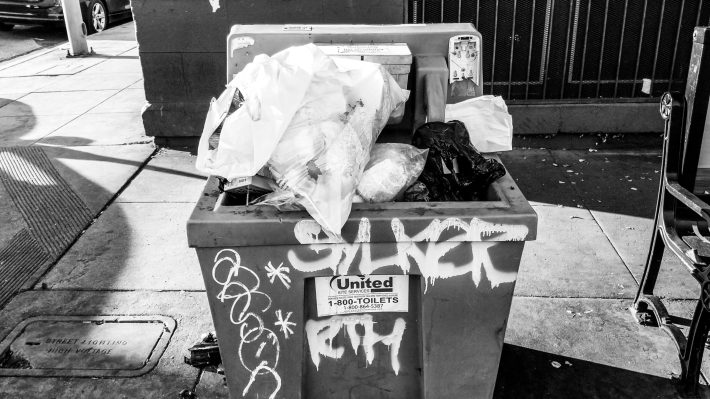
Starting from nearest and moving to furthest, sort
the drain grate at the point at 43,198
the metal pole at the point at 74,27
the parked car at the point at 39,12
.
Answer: the drain grate at the point at 43,198 < the metal pole at the point at 74,27 < the parked car at the point at 39,12

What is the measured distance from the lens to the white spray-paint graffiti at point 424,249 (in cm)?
184

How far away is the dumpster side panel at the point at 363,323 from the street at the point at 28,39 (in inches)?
386

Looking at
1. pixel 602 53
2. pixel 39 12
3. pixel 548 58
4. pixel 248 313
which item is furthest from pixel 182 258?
pixel 39 12

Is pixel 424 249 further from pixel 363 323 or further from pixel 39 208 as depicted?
pixel 39 208

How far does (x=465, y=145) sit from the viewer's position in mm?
2158

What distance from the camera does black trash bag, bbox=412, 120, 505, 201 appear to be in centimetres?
207

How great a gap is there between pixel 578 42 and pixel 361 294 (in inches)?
162

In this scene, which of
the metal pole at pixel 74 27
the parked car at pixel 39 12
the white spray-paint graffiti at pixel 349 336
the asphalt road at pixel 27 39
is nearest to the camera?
the white spray-paint graffiti at pixel 349 336

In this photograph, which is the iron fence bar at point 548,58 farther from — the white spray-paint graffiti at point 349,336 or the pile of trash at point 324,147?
the white spray-paint graffiti at point 349,336

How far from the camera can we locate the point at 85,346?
117 inches

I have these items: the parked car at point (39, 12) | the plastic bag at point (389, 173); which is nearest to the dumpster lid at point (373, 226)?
the plastic bag at point (389, 173)

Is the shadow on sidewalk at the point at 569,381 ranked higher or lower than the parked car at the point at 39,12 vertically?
lower

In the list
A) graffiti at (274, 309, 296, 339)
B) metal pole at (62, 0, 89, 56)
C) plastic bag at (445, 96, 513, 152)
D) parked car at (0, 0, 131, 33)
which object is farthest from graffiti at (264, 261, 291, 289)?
parked car at (0, 0, 131, 33)

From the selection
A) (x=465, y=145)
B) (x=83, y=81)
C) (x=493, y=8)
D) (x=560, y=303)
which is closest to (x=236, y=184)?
(x=465, y=145)
